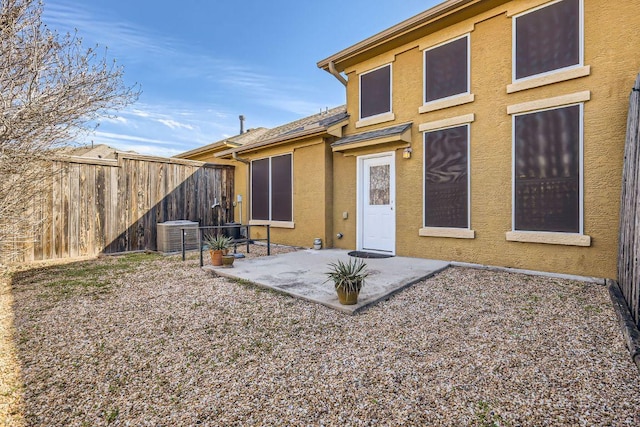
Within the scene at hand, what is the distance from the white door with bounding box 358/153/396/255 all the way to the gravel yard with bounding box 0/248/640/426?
8.91 feet

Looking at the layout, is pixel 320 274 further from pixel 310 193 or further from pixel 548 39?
pixel 548 39

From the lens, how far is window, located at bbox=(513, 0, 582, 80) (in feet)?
14.9

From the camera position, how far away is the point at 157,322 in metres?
3.19

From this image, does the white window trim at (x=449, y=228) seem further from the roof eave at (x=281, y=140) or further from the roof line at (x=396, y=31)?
the roof eave at (x=281, y=140)

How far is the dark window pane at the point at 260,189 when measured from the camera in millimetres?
9195

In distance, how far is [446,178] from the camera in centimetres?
581

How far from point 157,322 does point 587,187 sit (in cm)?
618

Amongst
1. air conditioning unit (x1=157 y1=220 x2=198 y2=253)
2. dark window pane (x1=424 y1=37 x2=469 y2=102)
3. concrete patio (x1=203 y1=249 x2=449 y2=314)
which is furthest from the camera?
air conditioning unit (x1=157 y1=220 x2=198 y2=253)

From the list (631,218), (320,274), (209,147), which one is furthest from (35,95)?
(209,147)

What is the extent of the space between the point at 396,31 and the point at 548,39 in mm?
2729

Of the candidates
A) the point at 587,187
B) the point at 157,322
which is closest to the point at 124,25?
the point at 157,322

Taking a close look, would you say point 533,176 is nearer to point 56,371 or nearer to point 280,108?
point 56,371

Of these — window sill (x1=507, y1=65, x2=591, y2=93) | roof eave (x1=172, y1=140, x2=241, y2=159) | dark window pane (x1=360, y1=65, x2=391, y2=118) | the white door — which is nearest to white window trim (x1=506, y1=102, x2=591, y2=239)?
window sill (x1=507, y1=65, x2=591, y2=93)

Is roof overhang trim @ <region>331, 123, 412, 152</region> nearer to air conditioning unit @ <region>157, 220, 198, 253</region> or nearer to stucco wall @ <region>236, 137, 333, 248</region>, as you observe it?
stucco wall @ <region>236, 137, 333, 248</region>
